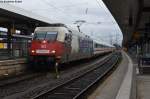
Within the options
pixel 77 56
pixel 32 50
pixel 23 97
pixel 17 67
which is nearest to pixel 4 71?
pixel 17 67

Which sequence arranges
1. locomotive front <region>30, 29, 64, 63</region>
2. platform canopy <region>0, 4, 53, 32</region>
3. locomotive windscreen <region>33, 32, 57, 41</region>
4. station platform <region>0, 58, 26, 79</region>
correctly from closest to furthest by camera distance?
station platform <region>0, 58, 26, 79</region>, locomotive front <region>30, 29, 64, 63</region>, locomotive windscreen <region>33, 32, 57, 41</region>, platform canopy <region>0, 4, 53, 32</region>

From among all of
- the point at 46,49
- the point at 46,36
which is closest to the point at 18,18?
the point at 46,36

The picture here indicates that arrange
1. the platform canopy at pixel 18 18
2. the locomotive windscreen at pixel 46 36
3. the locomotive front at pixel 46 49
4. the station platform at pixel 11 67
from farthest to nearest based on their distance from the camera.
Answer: the platform canopy at pixel 18 18 < the locomotive windscreen at pixel 46 36 < the locomotive front at pixel 46 49 < the station platform at pixel 11 67

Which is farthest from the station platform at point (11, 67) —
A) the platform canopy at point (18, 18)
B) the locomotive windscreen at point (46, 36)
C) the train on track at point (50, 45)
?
the platform canopy at point (18, 18)

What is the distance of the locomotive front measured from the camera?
26.3 metres

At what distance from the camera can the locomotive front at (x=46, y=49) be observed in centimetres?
2631

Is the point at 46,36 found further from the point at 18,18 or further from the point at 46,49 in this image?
the point at 18,18

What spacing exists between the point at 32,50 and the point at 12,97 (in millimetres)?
12115

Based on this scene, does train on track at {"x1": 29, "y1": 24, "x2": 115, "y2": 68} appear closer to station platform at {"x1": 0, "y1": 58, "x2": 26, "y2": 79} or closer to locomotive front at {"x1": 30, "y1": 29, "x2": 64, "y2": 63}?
locomotive front at {"x1": 30, "y1": 29, "x2": 64, "y2": 63}

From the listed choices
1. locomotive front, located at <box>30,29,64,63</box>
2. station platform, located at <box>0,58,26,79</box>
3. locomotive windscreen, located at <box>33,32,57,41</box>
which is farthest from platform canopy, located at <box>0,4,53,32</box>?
station platform, located at <box>0,58,26,79</box>

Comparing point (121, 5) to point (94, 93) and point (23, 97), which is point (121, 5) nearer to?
point (94, 93)

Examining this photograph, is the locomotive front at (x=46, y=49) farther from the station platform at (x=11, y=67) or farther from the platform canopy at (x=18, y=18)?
the platform canopy at (x=18, y=18)

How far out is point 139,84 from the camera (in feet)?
66.0

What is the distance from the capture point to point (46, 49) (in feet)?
87.1
